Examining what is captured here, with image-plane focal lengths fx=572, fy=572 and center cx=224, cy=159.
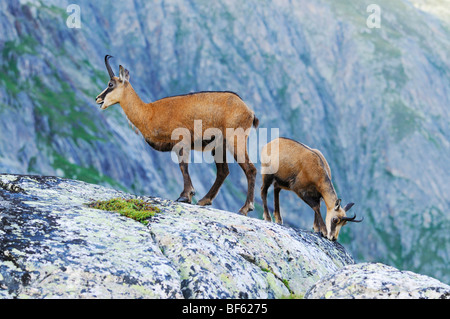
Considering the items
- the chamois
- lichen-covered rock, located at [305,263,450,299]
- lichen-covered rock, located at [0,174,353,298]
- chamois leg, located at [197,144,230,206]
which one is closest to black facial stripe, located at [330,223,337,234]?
the chamois

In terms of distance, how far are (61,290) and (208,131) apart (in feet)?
24.6

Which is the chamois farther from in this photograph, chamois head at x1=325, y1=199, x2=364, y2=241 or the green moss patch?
the green moss patch

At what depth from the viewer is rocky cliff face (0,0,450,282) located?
107312 millimetres

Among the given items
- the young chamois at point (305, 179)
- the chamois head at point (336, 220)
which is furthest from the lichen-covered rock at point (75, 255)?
the young chamois at point (305, 179)

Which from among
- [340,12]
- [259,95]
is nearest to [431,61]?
[340,12]

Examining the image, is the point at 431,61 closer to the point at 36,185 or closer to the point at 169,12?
the point at 169,12

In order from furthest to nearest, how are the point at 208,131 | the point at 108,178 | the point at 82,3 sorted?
the point at 82,3 → the point at 108,178 → the point at 208,131

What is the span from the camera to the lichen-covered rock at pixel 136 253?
8.34 metres

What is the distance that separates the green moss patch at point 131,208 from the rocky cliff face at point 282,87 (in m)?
88.0

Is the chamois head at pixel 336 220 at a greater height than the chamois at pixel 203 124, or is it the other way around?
the chamois at pixel 203 124

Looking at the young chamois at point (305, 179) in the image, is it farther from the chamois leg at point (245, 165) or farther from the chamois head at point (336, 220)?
the chamois leg at point (245, 165)

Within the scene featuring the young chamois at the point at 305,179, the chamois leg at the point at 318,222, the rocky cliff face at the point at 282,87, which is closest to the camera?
the chamois leg at the point at 318,222

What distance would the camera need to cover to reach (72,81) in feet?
378

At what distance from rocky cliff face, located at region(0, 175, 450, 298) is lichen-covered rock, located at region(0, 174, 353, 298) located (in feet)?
0.05
